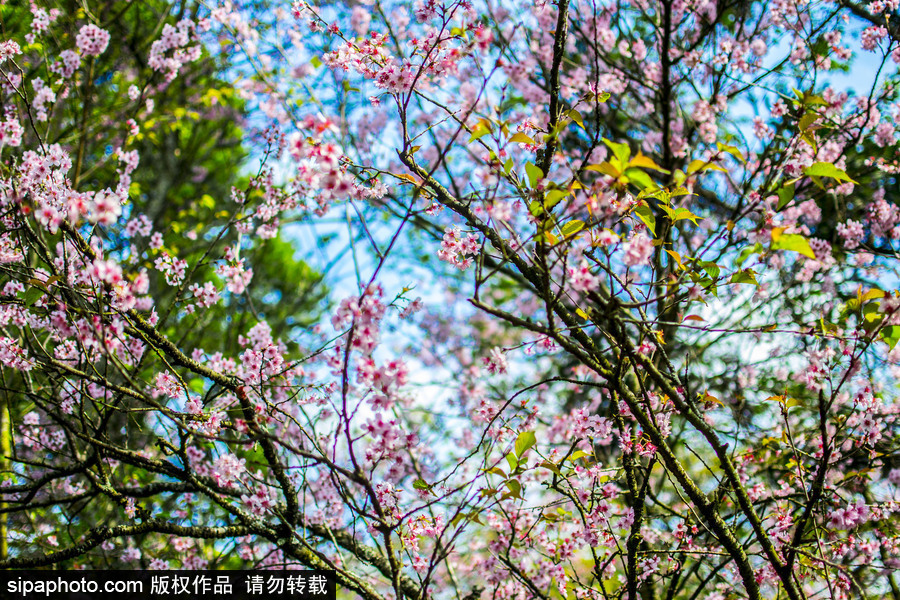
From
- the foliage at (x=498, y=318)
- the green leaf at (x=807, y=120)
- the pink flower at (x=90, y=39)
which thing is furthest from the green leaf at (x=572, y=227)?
the pink flower at (x=90, y=39)

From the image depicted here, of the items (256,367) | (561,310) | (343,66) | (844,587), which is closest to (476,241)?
(561,310)

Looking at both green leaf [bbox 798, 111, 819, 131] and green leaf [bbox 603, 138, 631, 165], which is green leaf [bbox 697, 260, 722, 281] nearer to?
green leaf [bbox 603, 138, 631, 165]

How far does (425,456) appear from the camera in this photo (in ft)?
15.9

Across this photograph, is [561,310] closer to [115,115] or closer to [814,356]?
[814,356]

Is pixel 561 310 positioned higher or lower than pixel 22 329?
lower

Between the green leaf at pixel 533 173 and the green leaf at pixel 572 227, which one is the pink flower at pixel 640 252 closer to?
the green leaf at pixel 572 227

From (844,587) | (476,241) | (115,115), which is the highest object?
(115,115)

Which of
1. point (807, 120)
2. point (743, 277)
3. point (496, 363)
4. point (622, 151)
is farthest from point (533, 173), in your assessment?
point (496, 363)

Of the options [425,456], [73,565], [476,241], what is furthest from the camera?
[425,456]

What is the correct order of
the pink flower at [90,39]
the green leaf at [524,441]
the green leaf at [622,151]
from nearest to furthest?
1. the green leaf at [622,151]
2. the green leaf at [524,441]
3. the pink flower at [90,39]

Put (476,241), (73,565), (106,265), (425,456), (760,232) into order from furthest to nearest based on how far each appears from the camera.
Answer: (425,456), (73,565), (476,241), (760,232), (106,265)

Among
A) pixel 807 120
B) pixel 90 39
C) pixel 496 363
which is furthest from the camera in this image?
pixel 90 39

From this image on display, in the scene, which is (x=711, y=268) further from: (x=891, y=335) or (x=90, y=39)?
(x=90, y=39)

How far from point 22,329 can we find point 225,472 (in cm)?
121
